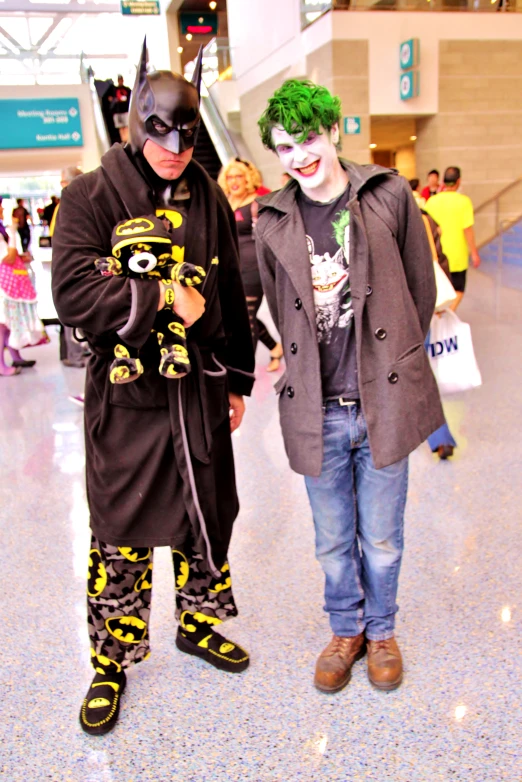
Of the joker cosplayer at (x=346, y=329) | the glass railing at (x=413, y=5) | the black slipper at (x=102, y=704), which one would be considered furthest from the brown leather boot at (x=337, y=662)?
the glass railing at (x=413, y=5)

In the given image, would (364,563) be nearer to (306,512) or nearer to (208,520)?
(208,520)

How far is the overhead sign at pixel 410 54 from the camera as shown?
9.07 meters

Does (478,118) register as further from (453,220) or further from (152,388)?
(152,388)

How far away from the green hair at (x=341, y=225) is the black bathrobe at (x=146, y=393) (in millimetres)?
299

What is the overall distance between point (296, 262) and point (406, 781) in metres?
1.22

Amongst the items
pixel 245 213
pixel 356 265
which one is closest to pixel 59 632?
pixel 356 265

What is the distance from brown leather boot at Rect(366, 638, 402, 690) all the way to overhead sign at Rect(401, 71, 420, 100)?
915 centimetres

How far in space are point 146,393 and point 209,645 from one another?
0.86 meters

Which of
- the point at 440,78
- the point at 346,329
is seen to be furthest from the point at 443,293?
the point at 440,78

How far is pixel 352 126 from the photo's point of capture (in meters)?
9.40

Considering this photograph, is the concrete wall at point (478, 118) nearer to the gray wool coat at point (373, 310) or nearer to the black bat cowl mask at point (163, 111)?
the gray wool coat at point (373, 310)

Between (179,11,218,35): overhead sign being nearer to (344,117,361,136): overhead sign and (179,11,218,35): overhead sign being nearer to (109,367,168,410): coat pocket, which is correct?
(344,117,361,136): overhead sign

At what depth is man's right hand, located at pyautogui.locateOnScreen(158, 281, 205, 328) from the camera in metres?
1.45

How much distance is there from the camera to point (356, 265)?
5.02ft
